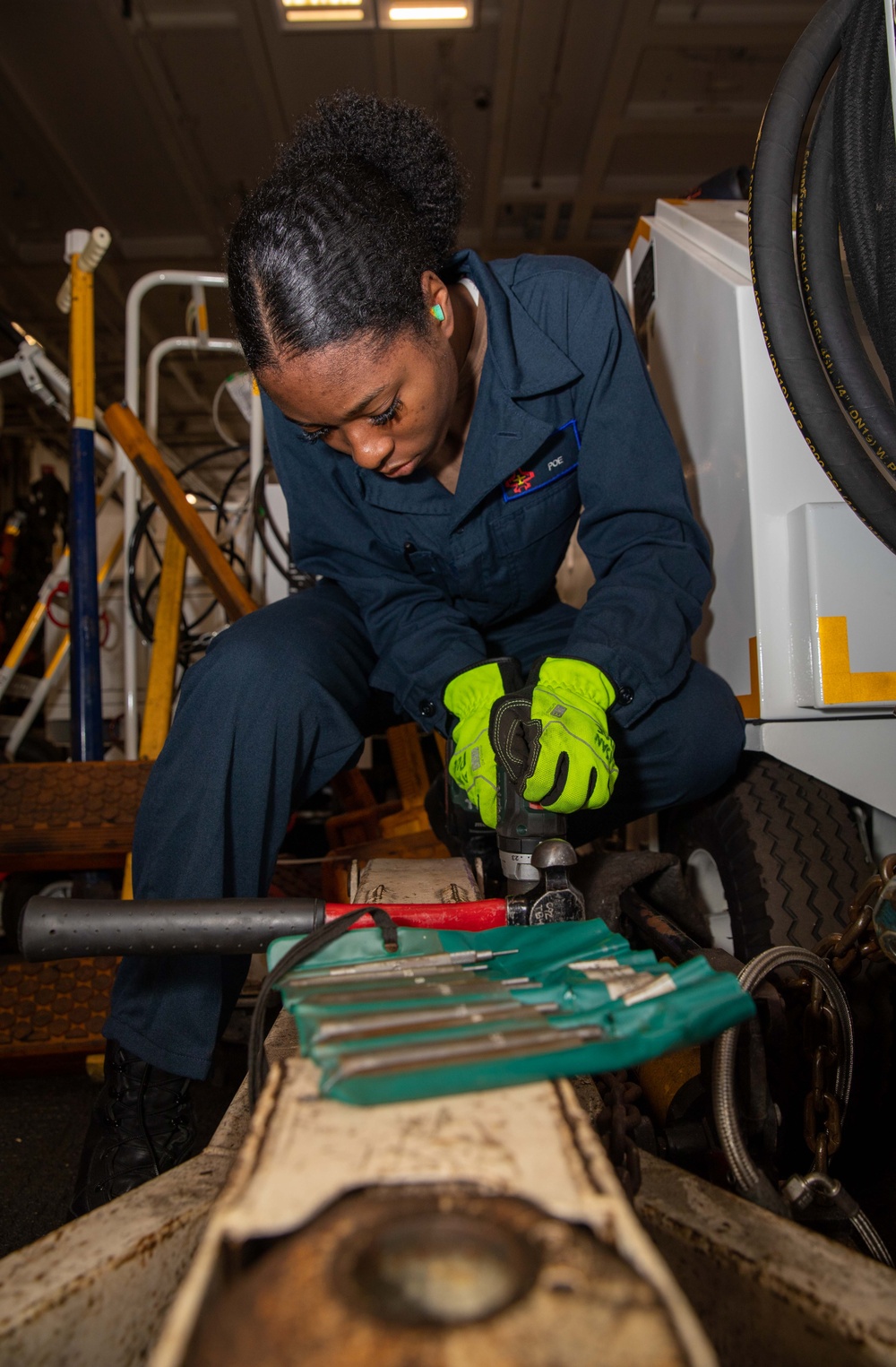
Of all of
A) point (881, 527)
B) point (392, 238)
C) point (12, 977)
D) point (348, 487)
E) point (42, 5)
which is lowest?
point (12, 977)

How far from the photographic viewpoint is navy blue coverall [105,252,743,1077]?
102 cm

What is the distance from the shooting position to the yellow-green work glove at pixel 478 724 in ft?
3.40

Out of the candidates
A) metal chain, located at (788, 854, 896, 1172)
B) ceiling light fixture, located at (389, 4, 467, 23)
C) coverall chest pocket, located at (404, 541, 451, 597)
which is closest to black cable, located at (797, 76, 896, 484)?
metal chain, located at (788, 854, 896, 1172)

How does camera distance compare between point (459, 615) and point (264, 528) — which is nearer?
point (459, 615)

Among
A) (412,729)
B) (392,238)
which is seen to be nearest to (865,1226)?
(392,238)

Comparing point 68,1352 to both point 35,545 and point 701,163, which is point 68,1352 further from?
point 701,163

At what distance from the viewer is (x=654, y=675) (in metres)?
1.15

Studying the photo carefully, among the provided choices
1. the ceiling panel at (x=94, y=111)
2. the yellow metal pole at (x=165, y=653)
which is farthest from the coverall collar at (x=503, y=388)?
the ceiling panel at (x=94, y=111)

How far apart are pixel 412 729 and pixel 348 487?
0.94 m

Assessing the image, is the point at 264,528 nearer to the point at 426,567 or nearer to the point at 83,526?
the point at 83,526

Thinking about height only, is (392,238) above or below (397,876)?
above

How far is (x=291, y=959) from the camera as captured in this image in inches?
22.5

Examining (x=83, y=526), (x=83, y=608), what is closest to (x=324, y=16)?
(x=83, y=526)

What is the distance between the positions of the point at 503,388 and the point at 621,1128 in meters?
1.05
